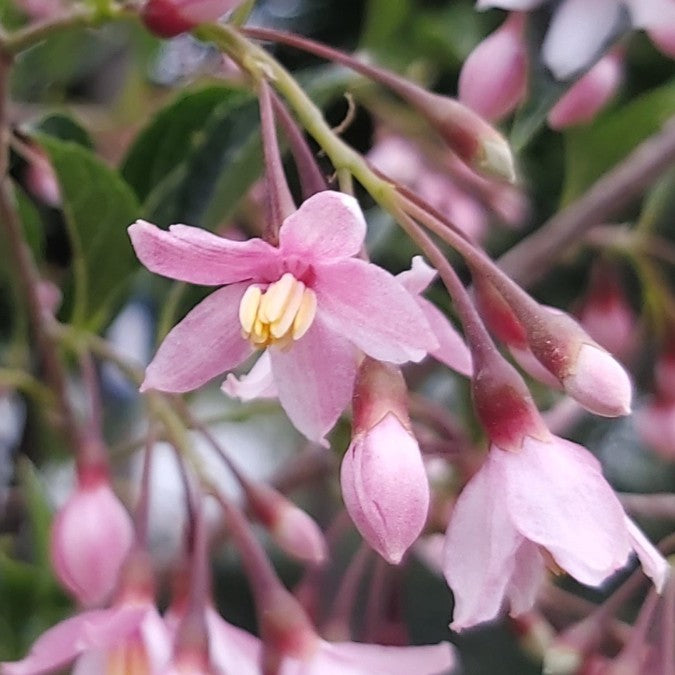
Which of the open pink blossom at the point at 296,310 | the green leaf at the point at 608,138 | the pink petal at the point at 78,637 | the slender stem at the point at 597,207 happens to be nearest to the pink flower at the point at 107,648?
the pink petal at the point at 78,637

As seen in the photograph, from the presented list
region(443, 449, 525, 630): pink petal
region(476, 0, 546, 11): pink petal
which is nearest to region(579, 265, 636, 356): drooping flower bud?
region(476, 0, 546, 11): pink petal

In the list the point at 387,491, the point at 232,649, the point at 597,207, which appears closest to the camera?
the point at 387,491

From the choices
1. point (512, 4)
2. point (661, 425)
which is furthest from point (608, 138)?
point (512, 4)

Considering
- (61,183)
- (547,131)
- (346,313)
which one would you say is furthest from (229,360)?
(547,131)

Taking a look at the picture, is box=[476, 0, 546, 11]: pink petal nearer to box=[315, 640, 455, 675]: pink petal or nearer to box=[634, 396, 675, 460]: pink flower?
box=[315, 640, 455, 675]: pink petal

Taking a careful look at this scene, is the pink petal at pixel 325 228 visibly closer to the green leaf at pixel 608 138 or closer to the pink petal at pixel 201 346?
the pink petal at pixel 201 346

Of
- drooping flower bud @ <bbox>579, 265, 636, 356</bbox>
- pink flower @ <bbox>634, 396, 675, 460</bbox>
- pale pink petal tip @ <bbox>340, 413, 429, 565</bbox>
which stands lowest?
pink flower @ <bbox>634, 396, 675, 460</bbox>

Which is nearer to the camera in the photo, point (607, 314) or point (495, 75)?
point (495, 75)

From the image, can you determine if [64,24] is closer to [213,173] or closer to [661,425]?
[213,173]
